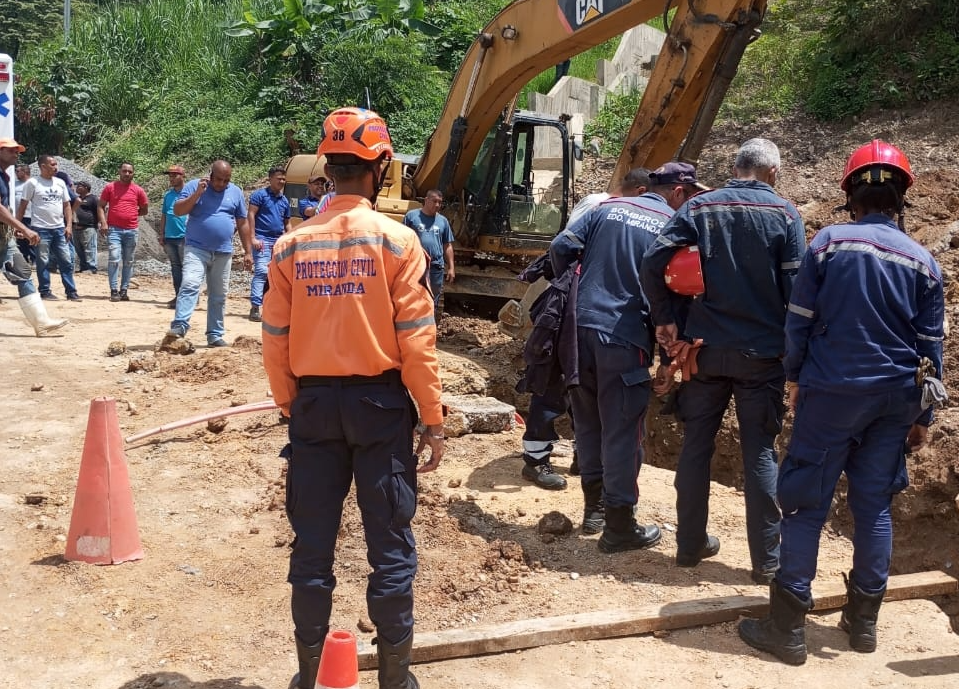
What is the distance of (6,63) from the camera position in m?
12.2

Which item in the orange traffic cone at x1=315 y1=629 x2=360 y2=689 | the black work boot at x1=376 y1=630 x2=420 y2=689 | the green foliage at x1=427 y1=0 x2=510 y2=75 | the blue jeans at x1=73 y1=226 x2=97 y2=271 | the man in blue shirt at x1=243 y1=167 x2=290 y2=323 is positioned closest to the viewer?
the orange traffic cone at x1=315 y1=629 x2=360 y2=689

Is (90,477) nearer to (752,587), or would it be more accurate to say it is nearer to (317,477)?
(317,477)

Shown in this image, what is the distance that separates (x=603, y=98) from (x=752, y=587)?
16.2m

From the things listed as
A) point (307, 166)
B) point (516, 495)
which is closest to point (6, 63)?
point (307, 166)

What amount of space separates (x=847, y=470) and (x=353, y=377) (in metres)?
Answer: 2.15

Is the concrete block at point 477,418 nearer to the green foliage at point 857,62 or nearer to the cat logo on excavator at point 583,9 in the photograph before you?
the cat logo on excavator at point 583,9

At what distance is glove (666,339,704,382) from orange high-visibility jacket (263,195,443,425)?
62.9 inches

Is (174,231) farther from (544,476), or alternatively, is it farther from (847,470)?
(847,470)

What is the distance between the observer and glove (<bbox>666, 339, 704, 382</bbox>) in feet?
15.5

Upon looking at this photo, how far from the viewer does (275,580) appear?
482 centimetres

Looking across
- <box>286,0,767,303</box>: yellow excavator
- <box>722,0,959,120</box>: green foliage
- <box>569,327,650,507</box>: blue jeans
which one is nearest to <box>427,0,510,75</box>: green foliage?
<box>722,0,959,120</box>: green foliage

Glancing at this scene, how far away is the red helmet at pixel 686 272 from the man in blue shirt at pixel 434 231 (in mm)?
5560

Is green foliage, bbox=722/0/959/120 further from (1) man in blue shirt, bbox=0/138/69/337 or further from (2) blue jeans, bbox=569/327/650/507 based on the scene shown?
(1) man in blue shirt, bbox=0/138/69/337

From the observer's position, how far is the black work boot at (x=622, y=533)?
17.1 ft
